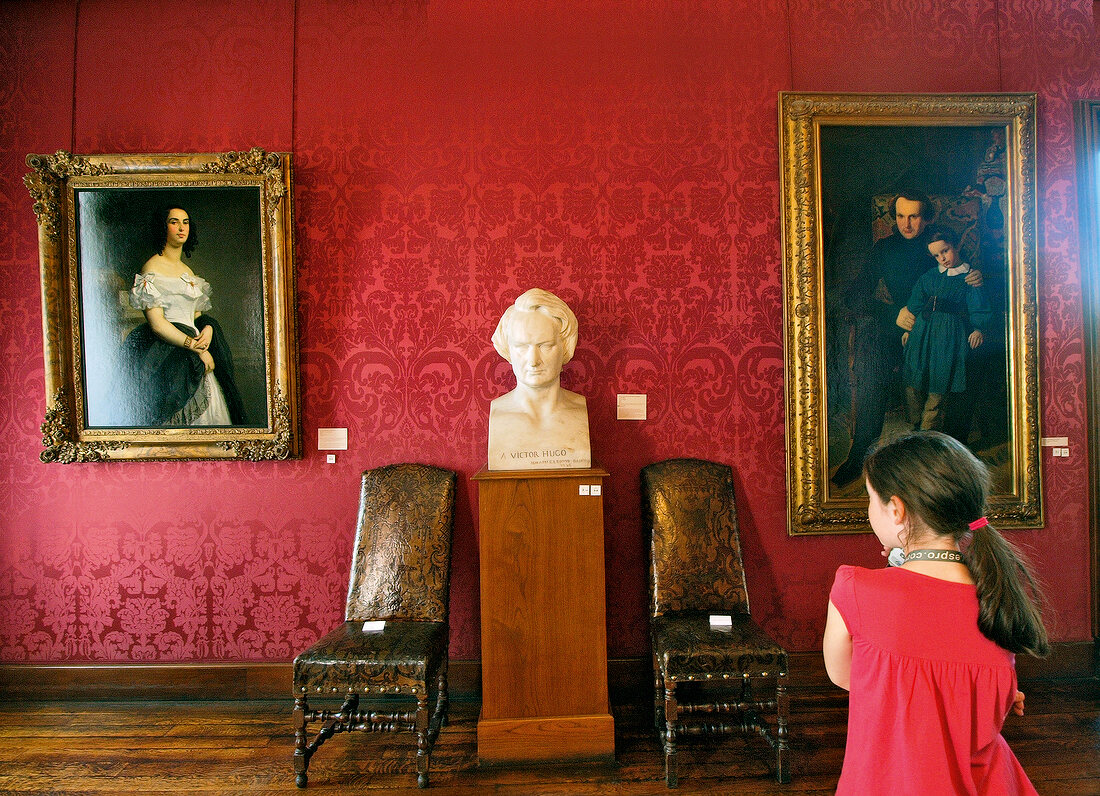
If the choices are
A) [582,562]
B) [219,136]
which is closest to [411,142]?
[219,136]

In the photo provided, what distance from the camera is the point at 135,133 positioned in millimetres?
3098

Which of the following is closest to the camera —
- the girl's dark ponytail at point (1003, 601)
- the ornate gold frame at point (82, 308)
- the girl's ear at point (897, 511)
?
the girl's dark ponytail at point (1003, 601)

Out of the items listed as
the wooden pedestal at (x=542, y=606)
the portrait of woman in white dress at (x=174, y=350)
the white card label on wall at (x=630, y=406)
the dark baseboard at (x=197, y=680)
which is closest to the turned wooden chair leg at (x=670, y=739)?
the wooden pedestal at (x=542, y=606)

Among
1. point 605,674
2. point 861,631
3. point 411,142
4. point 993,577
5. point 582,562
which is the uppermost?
point 411,142

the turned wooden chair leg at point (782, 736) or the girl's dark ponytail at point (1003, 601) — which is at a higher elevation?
the girl's dark ponytail at point (1003, 601)

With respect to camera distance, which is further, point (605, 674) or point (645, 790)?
point (605, 674)

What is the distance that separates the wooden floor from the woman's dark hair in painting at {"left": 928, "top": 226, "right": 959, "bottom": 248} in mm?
2292

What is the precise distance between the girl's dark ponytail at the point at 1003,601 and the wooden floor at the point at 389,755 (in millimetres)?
1545

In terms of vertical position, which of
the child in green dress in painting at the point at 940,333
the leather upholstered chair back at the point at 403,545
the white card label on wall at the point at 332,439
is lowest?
the leather upholstered chair back at the point at 403,545

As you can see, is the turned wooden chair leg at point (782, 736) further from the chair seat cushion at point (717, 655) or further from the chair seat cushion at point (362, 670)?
the chair seat cushion at point (362, 670)

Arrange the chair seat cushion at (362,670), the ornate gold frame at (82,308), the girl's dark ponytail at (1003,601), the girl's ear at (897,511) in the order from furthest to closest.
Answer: the ornate gold frame at (82,308), the chair seat cushion at (362,670), the girl's ear at (897,511), the girl's dark ponytail at (1003,601)

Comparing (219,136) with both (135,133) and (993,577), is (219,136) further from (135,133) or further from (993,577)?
(993,577)

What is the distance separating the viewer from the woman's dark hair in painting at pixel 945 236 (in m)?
→ 3.09

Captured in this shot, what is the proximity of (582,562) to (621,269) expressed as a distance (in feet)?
4.91
